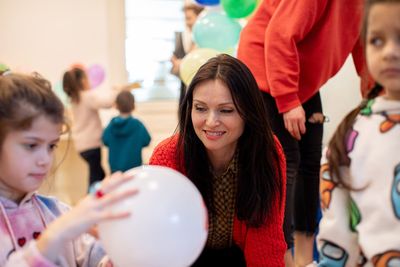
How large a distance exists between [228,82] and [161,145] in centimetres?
32

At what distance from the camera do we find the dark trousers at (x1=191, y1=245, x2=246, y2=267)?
1.42 meters

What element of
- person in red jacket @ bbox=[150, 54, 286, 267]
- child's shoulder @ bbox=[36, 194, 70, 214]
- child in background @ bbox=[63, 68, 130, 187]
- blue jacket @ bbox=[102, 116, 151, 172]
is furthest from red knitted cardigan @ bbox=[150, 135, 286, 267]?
child in background @ bbox=[63, 68, 130, 187]

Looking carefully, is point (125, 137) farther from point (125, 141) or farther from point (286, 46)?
point (286, 46)

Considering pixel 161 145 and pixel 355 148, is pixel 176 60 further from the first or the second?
pixel 355 148

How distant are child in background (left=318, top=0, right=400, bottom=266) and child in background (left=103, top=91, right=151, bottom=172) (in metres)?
2.29

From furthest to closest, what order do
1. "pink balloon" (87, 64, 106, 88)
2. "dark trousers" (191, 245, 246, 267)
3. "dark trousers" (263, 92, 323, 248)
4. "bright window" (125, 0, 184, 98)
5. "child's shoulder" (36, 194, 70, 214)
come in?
"bright window" (125, 0, 184, 98) < "pink balloon" (87, 64, 106, 88) < "dark trousers" (263, 92, 323, 248) < "dark trousers" (191, 245, 246, 267) < "child's shoulder" (36, 194, 70, 214)

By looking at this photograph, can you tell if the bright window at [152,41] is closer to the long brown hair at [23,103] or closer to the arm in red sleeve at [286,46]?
the arm in red sleeve at [286,46]

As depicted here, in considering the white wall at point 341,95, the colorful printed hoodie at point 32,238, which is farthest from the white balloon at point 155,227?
the white wall at point 341,95

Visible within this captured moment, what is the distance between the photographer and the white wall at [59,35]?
3631mm

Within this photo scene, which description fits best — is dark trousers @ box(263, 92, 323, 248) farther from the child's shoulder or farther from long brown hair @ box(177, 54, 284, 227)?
the child's shoulder

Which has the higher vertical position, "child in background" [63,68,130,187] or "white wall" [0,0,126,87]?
"white wall" [0,0,126,87]

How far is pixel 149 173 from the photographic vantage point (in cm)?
91

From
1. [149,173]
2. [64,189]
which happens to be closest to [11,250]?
[149,173]

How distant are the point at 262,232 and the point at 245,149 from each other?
0.90 ft
